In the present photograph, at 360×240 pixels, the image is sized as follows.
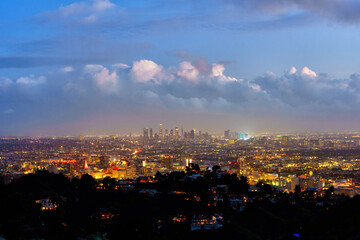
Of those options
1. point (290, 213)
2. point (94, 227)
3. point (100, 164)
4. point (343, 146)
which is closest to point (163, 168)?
point (100, 164)

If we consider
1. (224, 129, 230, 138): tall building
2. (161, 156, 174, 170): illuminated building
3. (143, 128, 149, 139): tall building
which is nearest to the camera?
(161, 156, 174, 170): illuminated building

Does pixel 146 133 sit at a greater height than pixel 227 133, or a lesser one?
greater

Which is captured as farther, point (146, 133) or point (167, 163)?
point (146, 133)

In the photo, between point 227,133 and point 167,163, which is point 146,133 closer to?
point 227,133

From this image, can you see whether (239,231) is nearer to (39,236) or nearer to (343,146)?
(39,236)

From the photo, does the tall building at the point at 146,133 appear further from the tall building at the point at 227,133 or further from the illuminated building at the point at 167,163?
the illuminated building at the point at 167,163

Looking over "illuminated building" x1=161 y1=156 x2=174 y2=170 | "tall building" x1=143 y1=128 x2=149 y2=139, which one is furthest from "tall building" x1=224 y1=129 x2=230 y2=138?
"illuminated building" x1=161 y1=156 x2=174 y2=170

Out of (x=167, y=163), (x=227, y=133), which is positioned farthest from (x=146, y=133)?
(x=167, y=163)

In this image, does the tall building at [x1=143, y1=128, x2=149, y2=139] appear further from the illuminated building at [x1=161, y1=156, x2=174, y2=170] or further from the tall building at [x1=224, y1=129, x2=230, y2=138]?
the illuminated building at [x1=161, y1=156, x2=174, y2=170]

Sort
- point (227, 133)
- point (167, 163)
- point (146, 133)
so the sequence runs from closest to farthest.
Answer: point (167, 163)
point (146, 133)
point (227, 133)

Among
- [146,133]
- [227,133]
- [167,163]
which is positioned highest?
[146,133]

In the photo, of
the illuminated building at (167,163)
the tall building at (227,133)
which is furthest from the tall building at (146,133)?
the illuminated building at (167,163)
